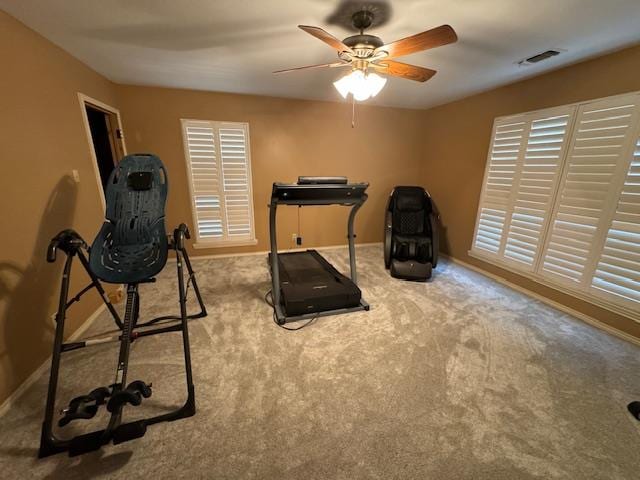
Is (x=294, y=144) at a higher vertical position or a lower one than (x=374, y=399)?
higher

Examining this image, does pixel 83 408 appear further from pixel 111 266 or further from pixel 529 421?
pixel 529 421

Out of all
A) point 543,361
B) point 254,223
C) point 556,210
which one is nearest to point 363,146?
point 254,223

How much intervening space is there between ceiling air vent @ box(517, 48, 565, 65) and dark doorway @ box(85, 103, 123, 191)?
14.4 feet

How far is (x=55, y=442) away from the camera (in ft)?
4.17

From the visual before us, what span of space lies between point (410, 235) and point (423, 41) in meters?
2.47

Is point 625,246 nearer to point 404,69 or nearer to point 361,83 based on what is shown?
point 404,69

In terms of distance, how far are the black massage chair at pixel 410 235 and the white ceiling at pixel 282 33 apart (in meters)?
1.49

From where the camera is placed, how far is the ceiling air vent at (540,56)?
2172 mm

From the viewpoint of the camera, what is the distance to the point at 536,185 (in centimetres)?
282

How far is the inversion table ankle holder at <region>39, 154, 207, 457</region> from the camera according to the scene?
4.26ft

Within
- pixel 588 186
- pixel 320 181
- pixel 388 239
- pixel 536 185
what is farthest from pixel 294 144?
pixel 588 186

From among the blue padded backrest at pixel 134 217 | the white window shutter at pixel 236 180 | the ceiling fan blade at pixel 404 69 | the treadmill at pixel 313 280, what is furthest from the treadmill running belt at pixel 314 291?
the ceiling fan blade at pixel 404 69

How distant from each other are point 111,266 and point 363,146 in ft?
12.0

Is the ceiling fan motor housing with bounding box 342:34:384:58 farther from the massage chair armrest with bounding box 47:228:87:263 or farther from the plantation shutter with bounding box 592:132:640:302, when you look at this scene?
the plantation shutter with bounding box 592:132:640:302
